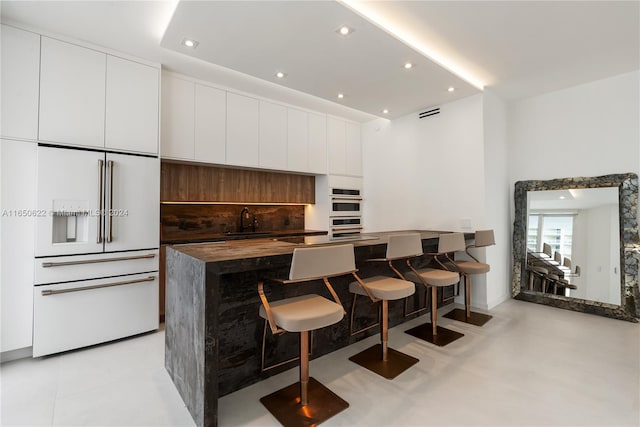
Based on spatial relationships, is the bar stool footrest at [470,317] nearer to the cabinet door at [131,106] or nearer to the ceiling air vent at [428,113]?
the ceiling air vent at [428,113]

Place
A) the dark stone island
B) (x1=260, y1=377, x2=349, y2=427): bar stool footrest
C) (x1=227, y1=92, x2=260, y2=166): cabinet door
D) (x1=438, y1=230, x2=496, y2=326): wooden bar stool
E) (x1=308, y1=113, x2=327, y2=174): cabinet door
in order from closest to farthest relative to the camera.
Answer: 1. the dark stone island
2. (x1=260, y1=377, x2=349, y2=427): bar stool footrest
3. (x1=438, y1=230, x2=496, y2=326): wooden bar stool
4. (x1=227, y1=92, x2=260, y2=166): cabinet door
5. (x1=308, y1=113, x2=327, y2=174): cabinet door

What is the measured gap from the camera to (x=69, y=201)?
2.68 m

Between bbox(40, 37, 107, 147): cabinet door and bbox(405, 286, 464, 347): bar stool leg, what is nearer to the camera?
bbox(40, 37, 107, 147): cabinet door

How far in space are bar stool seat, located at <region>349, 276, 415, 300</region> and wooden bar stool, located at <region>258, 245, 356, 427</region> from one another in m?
0.43

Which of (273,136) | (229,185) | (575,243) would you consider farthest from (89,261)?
(575,243)

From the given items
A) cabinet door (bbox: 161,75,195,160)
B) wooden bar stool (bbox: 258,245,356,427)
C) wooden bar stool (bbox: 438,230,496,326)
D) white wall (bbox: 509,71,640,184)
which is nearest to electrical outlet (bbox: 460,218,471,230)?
wooden bar stool (bbox: 438,230,496,326)

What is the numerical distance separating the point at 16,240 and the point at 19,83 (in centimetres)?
134

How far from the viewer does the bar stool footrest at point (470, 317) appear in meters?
3.35

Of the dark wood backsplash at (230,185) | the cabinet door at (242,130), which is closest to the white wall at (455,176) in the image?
the dark wood backsplash at (230,185)

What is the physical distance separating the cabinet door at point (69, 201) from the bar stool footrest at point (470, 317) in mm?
3861

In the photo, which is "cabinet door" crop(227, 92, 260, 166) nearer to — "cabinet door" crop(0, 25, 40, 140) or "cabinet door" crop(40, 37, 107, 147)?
"cabinet door" crop(40, 37, 107, 147)

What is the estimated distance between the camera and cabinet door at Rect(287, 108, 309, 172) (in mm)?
4582

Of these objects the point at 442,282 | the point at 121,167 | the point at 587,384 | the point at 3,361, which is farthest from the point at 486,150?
the point at 3,361

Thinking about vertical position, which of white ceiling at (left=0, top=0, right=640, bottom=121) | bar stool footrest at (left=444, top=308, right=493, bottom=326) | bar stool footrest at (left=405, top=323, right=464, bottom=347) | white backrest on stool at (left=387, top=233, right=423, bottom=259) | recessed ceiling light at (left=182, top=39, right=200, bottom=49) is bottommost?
bar stool footrest at (left=405, top=323, right=464, bottom=347)
